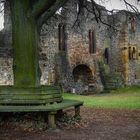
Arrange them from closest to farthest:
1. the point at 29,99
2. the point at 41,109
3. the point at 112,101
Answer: the point at 41,109, the point at 29,99, the point at 112,101

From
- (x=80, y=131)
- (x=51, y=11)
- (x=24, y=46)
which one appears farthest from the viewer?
(x=51, y=11)

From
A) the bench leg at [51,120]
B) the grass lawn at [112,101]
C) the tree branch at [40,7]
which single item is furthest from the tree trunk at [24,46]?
the grass lawn at [112,101]

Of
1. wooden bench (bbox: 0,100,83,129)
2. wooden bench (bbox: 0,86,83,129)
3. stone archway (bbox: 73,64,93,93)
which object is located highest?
stone archway (bbox: 73,64,93,93)

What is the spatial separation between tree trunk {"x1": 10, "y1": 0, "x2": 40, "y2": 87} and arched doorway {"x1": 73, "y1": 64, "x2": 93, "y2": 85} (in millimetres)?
20954

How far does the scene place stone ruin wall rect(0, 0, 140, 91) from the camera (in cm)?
2455

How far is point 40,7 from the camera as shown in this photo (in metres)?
9.77

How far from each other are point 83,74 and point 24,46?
21.6 metres

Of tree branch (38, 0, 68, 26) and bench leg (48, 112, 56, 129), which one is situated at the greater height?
tree branch (38, 0, 68, 26)

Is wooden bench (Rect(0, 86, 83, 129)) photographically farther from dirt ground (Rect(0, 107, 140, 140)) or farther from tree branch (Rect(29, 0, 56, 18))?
tree branch (Rect(29, 0, 56, 18))

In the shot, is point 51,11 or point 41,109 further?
point 51,11

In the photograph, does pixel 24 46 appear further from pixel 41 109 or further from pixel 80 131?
pixel 80 131

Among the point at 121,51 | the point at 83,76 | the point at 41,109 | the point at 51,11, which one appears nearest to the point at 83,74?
the point at 83,76

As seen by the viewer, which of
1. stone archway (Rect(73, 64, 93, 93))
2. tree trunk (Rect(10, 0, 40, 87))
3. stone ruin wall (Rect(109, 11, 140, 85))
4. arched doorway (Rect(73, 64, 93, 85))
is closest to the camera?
tree trunk (Rect(10, 0, 40, 87))

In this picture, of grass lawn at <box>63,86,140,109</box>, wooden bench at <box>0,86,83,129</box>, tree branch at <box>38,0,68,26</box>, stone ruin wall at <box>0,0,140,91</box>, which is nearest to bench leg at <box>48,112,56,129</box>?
wooden bench at <box>0,86,83,129</box>
